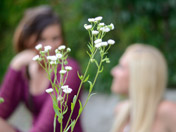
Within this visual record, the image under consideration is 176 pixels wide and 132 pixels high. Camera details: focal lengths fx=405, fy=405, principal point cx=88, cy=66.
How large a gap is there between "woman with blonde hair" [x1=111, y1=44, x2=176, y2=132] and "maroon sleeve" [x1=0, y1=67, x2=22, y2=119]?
525mm

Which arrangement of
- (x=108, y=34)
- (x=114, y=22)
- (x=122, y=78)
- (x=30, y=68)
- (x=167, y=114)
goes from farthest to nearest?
1. (x=108, y=34)
2. (x=114, y=22)
3. (x=30, y=68)
4. (x=122, y=78)
5. (x=167, y=114)

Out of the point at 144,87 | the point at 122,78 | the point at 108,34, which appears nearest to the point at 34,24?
the point at 122,78

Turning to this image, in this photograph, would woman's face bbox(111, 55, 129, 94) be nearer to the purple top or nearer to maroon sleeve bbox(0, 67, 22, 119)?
the purple top

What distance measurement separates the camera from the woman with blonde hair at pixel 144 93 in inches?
74.9

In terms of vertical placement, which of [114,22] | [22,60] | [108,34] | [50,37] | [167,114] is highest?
[50,37]

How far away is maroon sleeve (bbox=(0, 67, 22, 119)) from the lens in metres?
2.06

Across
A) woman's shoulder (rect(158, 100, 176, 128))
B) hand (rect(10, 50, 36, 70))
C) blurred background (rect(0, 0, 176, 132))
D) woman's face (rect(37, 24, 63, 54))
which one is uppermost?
woman's face (rect(37, 24, 63, 54))

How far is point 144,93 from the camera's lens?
1.95m

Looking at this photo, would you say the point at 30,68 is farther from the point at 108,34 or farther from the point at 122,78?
the point at 108,34

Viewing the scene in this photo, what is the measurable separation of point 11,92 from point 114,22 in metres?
2.54

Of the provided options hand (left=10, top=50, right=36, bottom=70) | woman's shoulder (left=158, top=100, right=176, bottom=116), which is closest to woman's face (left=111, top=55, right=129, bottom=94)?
woman's shoulder (left=158, top=100, right=176, bottom=116)

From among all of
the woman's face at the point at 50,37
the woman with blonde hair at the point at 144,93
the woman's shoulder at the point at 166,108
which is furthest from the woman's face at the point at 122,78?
the woman's face at the point at 50,37

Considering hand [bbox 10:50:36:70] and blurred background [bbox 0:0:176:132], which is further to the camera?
blurred background [bbox 0:0:176:132]

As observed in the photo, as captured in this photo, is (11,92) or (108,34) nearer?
(11,92)
